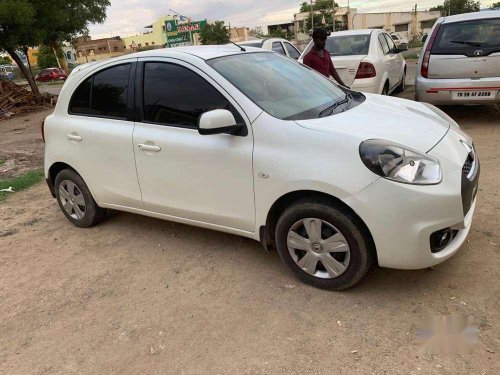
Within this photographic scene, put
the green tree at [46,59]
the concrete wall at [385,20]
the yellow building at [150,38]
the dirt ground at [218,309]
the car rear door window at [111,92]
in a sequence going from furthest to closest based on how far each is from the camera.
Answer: the yellow building at [150,38] < the concrete wall at [385,20] < the green tree at [46,59] < the car rear door window at [111,92] < the dirt ground at [218,309]

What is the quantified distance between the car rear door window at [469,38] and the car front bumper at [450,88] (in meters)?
0.40

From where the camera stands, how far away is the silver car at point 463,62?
6402 mm

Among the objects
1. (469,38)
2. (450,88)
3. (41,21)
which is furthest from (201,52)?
(41,21)

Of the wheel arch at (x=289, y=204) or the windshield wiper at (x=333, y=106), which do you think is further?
the windshield wiper at (x=333, y=106)

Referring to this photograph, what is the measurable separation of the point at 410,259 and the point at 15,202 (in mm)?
5165

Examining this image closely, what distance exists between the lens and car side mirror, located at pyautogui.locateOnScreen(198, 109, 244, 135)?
2973 millimetres

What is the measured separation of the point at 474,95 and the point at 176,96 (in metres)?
4.96

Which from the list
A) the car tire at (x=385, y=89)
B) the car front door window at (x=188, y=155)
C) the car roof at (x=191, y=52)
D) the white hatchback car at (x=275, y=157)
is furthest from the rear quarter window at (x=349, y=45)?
the car front door window at (x=188, y=155)

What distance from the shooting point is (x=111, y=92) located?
3.95 m

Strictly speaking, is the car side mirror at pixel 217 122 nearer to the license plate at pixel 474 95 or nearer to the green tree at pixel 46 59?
the license plate at pixel 474 95

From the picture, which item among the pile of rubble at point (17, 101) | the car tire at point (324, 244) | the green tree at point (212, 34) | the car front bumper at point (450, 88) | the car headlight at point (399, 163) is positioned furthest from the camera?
the green tree at point (212, 34)

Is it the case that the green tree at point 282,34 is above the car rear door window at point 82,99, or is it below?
above

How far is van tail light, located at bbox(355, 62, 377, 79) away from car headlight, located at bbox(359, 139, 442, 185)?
16.9 ft

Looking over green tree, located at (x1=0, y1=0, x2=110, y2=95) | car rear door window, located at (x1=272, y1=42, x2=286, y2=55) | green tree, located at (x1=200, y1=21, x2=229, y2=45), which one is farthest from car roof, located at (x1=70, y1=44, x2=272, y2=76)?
green tree, located at (x1=200, y1=21, x2=229, y2=45)
